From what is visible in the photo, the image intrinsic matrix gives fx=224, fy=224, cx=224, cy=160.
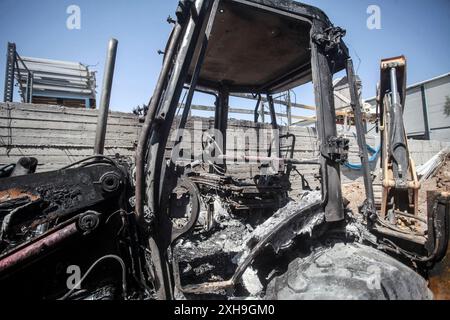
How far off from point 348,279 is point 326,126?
1102 mm

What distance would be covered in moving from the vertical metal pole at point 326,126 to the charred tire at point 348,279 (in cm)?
32

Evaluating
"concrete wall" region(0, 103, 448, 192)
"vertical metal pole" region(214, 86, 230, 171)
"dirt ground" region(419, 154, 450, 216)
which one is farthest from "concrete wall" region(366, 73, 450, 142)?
"concrete wall" region(0, 103, 448, 192)

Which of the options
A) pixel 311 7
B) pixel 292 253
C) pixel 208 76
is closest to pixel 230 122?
pixel 208 76

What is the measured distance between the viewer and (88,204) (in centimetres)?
135

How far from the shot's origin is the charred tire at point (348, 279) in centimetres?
124

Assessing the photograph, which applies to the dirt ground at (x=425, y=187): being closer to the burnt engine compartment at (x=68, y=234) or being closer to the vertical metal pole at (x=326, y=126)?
the vertical metal pole at (x=326, y=126)

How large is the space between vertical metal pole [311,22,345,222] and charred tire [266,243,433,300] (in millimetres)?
318

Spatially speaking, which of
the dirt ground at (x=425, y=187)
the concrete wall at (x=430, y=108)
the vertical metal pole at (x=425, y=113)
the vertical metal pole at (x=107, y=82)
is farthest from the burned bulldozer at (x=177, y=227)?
the vertical metal pole at (x=425, y=113)

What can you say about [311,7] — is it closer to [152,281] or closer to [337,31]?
[337,31]

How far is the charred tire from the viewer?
A: 1.24 meters

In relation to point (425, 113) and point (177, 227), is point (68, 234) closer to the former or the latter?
point (177, 227)

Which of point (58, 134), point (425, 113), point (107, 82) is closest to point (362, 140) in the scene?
point (107, 82)

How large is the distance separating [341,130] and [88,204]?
33.1 feet

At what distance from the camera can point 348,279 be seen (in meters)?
1.29
